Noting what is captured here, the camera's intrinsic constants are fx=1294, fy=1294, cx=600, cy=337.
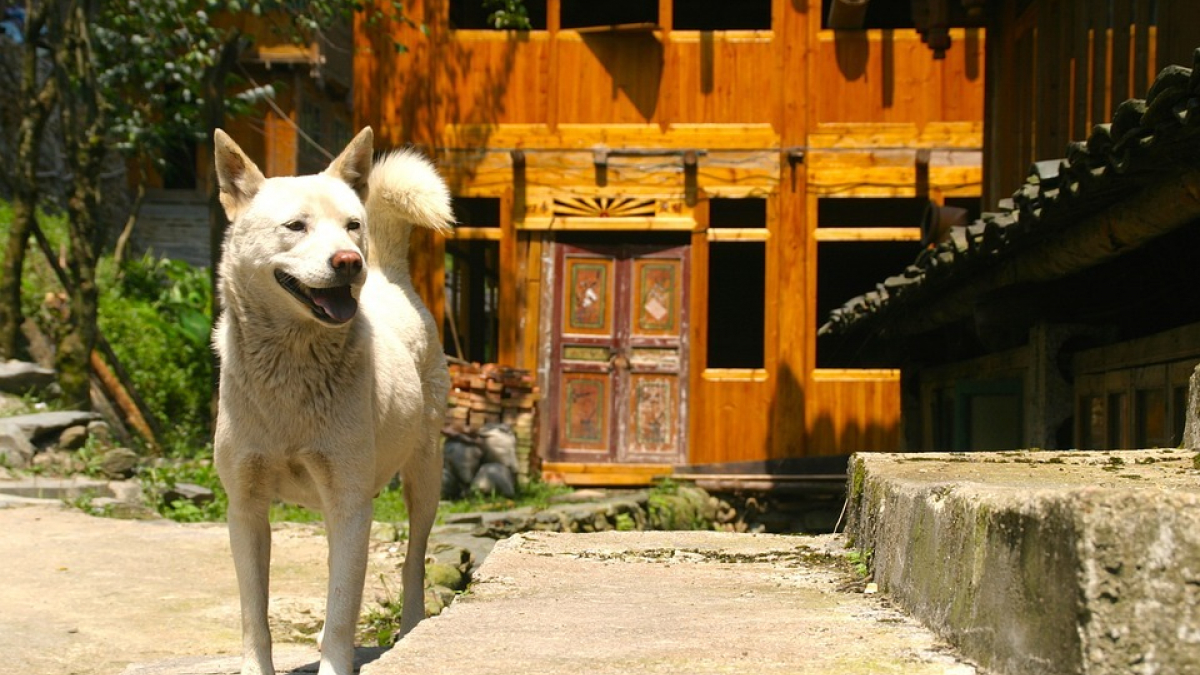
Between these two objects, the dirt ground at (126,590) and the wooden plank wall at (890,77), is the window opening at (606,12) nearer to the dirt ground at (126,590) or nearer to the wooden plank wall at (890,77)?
the wooden plank wall at (890,77)

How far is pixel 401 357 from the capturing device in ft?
15.5

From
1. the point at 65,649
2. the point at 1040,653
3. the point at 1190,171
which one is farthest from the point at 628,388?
the point at 1040,653

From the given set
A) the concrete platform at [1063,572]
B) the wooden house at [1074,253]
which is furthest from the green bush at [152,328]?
the concrete platform at [1063,572]

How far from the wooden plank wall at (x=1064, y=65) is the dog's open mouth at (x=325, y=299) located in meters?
3.99

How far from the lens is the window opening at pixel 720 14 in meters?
16.7

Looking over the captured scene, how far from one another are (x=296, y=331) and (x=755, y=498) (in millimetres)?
9188

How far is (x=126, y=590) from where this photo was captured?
6707mm

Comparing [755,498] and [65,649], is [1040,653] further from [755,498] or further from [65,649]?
[755,498]

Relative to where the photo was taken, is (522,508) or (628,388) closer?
(522,508)

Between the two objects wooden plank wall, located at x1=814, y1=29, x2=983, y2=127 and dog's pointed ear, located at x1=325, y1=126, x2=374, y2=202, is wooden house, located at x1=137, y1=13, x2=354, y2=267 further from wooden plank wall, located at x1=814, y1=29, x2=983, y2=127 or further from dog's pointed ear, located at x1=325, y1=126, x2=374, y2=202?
dog's pointed ear, located at x1=325, y1=126, x2=374, y2=202

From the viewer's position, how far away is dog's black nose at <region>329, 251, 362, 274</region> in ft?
12.3

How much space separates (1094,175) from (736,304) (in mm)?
13823

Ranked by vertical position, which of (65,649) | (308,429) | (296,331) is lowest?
(65,649)

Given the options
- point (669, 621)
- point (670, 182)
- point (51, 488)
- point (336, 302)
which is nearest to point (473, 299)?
point (670, 182)
